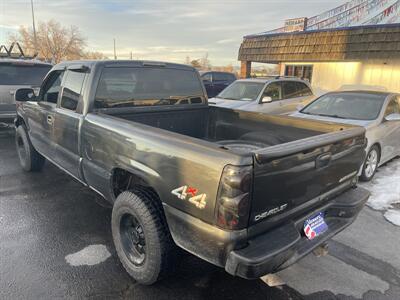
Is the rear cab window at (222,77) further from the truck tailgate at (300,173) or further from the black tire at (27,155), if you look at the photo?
the truck tailgate at (300,173)

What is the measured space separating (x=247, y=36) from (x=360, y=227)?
15.4 metres

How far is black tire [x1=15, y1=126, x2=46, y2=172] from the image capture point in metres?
5.17

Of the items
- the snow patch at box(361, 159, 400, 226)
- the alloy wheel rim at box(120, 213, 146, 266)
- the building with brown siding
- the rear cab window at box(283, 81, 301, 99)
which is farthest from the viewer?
the building with brown siding

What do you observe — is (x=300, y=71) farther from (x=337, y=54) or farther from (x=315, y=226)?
(x=315, y=226)

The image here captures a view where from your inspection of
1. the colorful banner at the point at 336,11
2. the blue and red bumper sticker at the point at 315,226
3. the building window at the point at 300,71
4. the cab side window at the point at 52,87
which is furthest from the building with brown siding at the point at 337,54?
the cab side window at the point at 52,87

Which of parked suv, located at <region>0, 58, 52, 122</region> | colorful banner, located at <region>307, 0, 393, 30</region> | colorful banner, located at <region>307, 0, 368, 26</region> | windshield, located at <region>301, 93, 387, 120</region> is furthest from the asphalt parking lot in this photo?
colorful banner, located at <region>307, 0, 368, 26</region>

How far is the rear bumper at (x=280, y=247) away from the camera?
1992mm

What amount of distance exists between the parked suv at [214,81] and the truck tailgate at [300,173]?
43.1ft

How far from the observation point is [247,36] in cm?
1755

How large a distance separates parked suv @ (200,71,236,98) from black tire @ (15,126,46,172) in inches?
431

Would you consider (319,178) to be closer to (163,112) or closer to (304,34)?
(163,112)

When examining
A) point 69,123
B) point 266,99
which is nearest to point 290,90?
point 266,99

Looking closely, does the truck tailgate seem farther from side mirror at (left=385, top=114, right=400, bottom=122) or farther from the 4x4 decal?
side mirror at (left=385, top=114, right=400, bottom=122)

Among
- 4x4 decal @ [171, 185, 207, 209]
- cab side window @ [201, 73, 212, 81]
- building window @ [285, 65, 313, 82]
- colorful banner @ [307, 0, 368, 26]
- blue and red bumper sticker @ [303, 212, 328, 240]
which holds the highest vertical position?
colorful banner @ [307, 0, 368, 26]
